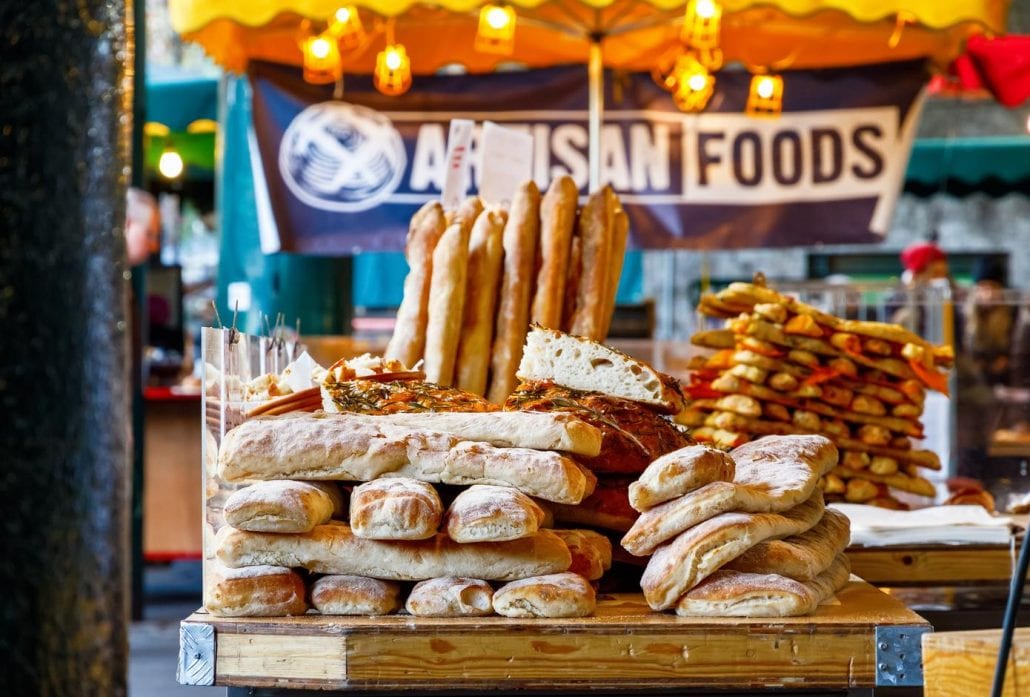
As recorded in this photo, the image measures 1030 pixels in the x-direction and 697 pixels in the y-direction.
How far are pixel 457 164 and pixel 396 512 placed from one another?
1.91 m

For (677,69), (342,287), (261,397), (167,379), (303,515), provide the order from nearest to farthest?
(303,515) → (261,397) → (677,69) → (342,287) → (167,379)

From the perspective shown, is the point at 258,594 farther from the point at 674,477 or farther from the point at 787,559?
the point at 787,559

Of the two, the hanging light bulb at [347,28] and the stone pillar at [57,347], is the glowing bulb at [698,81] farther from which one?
the stone pillar at [57,347]

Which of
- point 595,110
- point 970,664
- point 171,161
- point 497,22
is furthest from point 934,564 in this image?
point 171,161

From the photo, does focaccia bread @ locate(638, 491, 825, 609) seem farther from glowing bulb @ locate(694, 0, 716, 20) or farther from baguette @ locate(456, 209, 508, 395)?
glowing bulb @ locate(694, 0, 716, 20)

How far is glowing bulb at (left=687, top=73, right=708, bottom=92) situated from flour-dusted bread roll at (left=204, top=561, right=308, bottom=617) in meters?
4.40

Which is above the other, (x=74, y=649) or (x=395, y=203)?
(x=395, y=203)

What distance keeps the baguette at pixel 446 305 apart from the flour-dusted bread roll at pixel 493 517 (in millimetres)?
1096

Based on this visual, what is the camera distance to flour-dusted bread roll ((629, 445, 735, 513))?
1.87 meters

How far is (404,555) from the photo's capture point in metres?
1.82

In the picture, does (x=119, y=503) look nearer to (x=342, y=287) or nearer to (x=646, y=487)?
(x=646, y=487)

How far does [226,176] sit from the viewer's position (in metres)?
6.64

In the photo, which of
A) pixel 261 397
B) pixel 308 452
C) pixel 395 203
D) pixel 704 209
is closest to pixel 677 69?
pixel 704 209

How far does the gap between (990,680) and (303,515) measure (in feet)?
2.98
